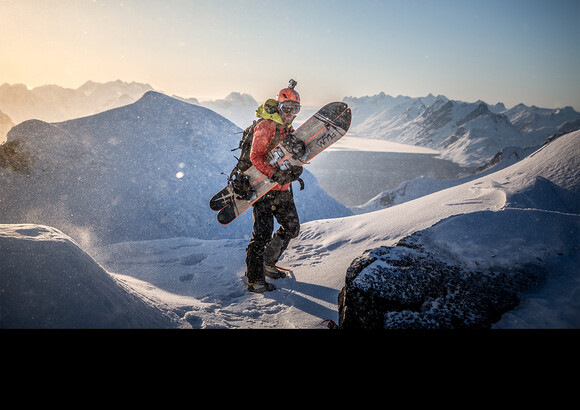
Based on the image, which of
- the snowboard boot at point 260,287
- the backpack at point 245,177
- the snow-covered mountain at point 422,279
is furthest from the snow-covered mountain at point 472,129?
the snowboard boot at point 260,287

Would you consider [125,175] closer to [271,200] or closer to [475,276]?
[271,200]

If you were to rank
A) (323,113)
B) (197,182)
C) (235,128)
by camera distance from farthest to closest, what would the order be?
(235,128) → (197,182) → (323,113)

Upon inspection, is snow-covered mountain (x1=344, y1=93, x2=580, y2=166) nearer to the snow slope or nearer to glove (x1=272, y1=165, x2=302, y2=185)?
glove (x1=272, y1=165, x2=302, y2=185)

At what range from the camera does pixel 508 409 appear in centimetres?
110

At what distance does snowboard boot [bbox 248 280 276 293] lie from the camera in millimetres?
3769

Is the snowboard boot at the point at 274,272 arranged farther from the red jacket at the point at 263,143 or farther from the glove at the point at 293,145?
the glove at the point at 293,145

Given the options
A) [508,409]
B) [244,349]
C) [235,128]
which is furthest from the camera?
[235,128]

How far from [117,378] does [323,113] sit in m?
4.16

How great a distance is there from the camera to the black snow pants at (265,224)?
3908 mm

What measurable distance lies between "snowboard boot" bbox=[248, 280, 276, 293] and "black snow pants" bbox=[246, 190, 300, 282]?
68 mm

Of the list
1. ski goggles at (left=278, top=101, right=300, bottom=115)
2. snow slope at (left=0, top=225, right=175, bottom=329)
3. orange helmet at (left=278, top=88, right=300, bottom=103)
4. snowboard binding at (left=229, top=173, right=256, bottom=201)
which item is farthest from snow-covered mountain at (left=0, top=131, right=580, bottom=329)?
orange helmet at (left=278, top=88, right=300, bottom=103)

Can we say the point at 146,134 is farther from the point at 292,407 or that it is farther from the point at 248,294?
the point at 292,407

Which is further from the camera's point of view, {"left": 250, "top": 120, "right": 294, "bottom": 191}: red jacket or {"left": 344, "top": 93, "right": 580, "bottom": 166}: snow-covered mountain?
{"left": 344, "top": 93, "right": 580, "bottom": 166}: snow-covered mountain

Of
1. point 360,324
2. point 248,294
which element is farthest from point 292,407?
point 248,294
